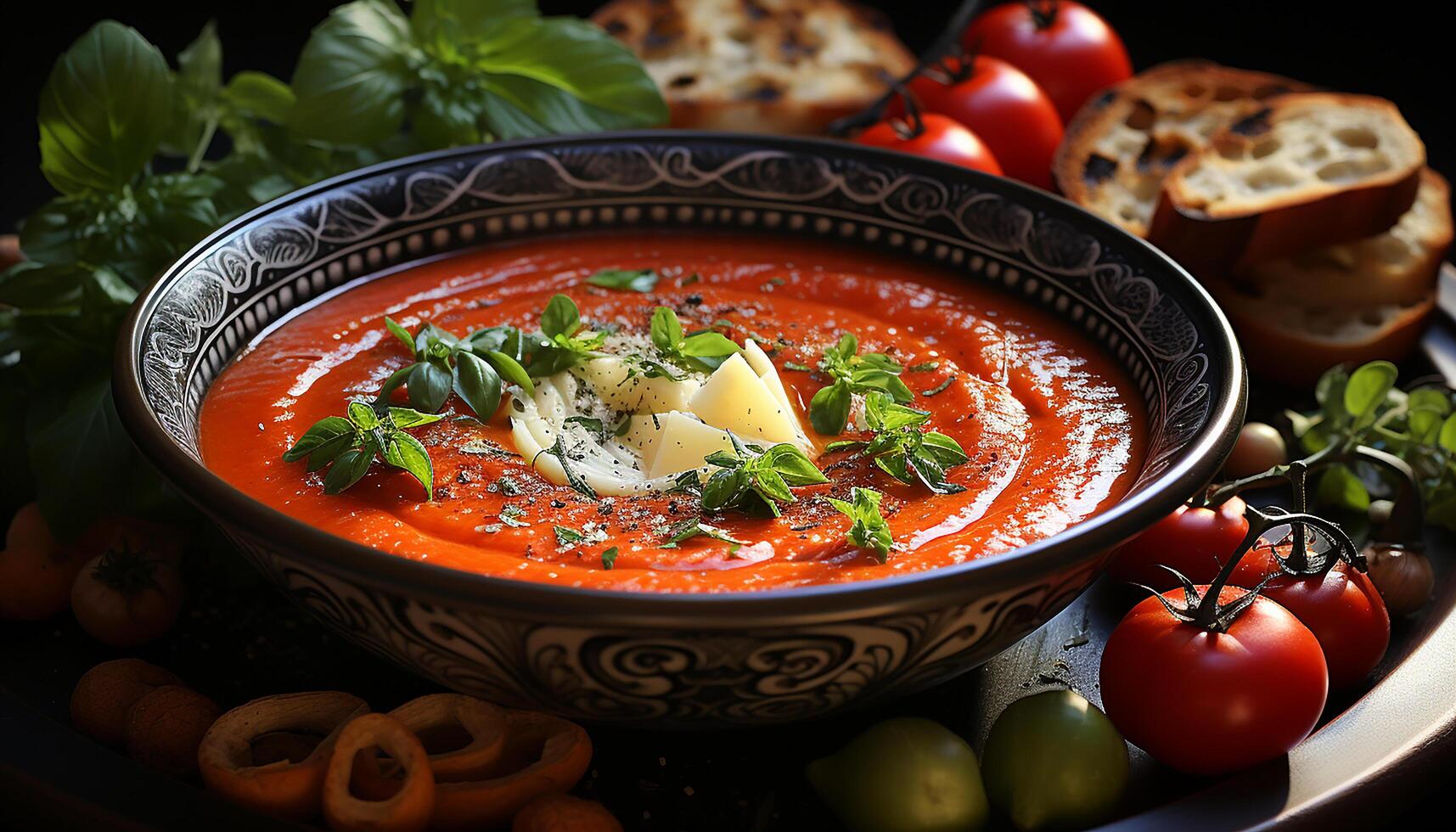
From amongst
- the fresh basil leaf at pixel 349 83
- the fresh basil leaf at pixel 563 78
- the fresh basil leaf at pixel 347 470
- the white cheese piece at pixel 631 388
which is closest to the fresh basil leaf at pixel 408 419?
the fresh basil leaf at pixel 347 470

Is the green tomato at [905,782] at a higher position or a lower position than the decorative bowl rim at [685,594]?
lower

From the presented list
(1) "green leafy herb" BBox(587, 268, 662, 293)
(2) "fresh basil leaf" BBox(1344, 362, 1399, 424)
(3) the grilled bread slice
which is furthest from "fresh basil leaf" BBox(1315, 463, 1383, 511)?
(1) "green leafy herb" BBox(587, 268, 662, 293)

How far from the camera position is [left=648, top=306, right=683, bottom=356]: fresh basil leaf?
296 cm

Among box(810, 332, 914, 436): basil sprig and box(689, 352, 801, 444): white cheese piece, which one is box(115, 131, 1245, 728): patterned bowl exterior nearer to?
box(810, 332, 914, 436): basil sprig

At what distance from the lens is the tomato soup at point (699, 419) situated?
2396 mm

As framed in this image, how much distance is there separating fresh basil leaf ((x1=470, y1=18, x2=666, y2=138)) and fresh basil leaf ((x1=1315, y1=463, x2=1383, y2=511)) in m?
1.92

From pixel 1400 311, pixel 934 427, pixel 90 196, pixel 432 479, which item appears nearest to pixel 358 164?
pixel 90 196

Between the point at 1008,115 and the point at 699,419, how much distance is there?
84.8 inches

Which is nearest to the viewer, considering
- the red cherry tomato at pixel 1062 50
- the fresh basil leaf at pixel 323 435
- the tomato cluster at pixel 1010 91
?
the fresh basil leaf at pixel 323 435

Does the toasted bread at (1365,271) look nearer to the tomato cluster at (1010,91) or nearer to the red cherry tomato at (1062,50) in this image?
the tomato cluster at (1010,91)

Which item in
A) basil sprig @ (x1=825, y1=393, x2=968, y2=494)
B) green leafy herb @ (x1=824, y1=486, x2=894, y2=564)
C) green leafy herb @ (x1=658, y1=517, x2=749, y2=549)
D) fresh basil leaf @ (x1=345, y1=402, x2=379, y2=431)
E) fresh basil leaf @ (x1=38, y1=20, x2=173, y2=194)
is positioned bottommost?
basil sprig @ (x1=825, y1=393, x2=968, y2=494)

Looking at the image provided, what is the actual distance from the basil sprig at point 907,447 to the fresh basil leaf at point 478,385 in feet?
2.17

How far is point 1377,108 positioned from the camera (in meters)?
4.19

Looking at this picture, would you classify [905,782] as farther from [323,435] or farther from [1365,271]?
[1365,271]
